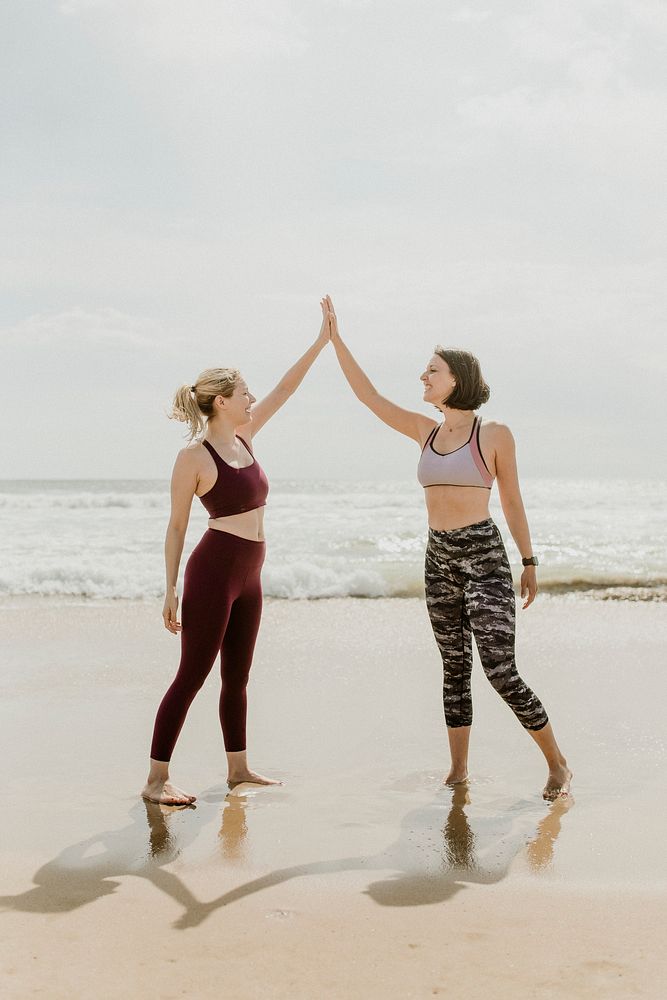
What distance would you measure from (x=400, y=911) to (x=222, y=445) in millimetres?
2107

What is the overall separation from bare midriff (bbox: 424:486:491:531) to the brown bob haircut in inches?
14.9

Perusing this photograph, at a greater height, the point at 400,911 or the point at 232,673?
the point at 232,673

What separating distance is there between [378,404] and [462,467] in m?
0.65

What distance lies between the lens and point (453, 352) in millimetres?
3957

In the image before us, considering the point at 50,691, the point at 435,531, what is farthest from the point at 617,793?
the point at 50,691

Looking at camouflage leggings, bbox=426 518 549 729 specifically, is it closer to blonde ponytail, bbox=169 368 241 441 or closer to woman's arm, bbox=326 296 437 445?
woman's arm, bbox=326 296 437 445

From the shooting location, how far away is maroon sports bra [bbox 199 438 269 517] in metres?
3.96

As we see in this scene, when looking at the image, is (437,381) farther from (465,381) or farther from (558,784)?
(558,784)

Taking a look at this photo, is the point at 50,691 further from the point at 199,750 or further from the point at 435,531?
the point at 435,531

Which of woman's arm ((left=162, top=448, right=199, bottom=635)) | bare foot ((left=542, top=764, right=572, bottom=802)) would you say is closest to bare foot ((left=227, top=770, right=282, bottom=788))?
woman's arm ((left=162, top=448, right=199, bottom=635))

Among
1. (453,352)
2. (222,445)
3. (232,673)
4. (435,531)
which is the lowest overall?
(232,673)

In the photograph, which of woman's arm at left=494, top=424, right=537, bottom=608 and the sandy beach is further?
woman's arm at left=494, top=424, right=537, bottom=608

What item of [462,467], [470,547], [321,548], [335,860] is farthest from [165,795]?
[321,548]

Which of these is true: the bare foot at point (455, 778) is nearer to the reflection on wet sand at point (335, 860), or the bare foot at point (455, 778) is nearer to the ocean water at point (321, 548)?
the reflection on wet sand at point (335, 860)
